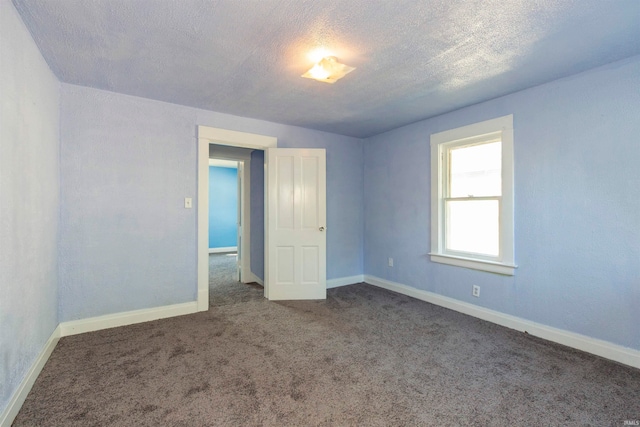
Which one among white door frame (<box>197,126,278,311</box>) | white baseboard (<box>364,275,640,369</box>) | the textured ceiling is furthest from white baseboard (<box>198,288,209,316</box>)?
white baseboard (<box>364,275,640,369</box>)

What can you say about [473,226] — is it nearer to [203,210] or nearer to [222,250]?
[203,210]

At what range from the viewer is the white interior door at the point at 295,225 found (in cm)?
400

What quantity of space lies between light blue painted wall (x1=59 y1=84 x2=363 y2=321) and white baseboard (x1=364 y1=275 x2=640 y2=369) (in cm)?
295

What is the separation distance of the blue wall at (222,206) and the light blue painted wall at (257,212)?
3.78 metres

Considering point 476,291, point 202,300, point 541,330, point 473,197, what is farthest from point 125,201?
point 541,330

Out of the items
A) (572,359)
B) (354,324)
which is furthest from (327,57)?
(572,359)

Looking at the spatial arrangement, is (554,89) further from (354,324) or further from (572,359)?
(354,324)

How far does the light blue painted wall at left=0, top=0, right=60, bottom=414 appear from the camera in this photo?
1.63 meters

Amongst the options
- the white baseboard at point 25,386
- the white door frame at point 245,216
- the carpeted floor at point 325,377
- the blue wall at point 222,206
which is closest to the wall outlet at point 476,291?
the carpeted floor at point 325,377

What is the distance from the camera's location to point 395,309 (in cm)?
357

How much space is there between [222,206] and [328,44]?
24.0ft

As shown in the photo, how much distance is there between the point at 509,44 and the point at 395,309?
2.78 m

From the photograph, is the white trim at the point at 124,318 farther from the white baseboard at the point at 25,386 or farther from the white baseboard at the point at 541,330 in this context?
the white baseboard at the point at 541,330

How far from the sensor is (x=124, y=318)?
3094 mm
